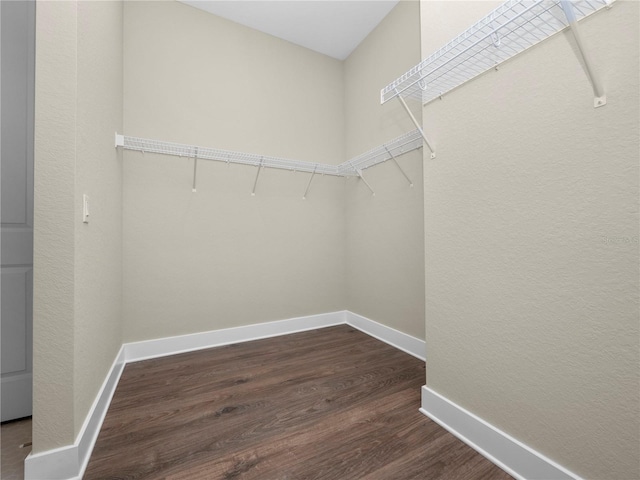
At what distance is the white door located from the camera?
133 cm

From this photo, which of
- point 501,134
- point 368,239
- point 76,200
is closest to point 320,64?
point 368,239

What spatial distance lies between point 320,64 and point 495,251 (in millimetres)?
2628

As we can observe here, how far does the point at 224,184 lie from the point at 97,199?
1.05 metres

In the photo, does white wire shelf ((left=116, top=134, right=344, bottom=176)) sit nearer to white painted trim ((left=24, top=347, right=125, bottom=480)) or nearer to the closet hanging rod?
the closet hanging rod

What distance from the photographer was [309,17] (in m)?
2.32

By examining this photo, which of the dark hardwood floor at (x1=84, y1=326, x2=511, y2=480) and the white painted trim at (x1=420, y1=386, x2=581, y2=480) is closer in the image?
the white painted trim at (x1=420, y1=386, x2=581, y2=480)

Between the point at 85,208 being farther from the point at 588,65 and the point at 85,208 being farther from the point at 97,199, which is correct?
the point at 588,65

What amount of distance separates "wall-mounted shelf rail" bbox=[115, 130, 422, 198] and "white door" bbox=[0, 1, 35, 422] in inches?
17.3

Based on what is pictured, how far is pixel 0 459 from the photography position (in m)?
1.10

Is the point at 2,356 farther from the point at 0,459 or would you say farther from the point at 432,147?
the point at 432,147

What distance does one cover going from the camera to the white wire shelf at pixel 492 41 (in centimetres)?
84

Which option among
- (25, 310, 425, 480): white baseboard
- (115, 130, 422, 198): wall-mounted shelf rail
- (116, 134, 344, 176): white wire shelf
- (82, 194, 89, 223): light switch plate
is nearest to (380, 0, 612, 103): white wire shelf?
(115, 130, 422, 198): wall-mounted shelf rail

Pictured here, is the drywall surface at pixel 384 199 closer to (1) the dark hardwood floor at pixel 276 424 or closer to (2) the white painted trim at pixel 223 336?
(2) the white painted trim at pixel 223 336

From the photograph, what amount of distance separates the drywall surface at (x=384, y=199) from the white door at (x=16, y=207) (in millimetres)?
2282
